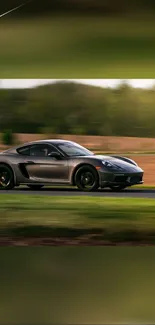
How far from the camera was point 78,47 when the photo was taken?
2.81 meters

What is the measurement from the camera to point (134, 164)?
4.20 meters

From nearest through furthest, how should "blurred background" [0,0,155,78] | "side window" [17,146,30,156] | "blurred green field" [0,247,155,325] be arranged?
"blurred green field" [0,247,155,325] < "blurred background" [0,0,155,78] < "side window" [17,146,30,156]

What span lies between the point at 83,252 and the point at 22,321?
2.72 ft

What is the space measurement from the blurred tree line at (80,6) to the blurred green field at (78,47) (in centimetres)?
8

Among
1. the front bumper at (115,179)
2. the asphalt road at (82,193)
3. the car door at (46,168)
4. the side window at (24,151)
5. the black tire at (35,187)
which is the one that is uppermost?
the side window at (24,151)

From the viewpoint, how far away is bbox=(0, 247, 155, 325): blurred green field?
2.15m

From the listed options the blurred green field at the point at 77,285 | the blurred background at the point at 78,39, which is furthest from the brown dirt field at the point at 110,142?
the blurred green field at the point at 77,285

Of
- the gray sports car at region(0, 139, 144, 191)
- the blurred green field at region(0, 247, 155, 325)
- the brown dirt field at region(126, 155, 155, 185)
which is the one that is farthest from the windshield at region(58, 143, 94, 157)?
the blurred green field at region(0, 247, 155, 325)

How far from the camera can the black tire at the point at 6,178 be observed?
182 inches

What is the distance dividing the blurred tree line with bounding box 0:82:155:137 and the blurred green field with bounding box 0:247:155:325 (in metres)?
1.16

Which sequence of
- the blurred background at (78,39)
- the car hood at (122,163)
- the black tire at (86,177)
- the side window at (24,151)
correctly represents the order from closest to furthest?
the blurred background at (78,39)
the car hood at (122,163)
the side window at (24,151)
the black tire at (86,177)

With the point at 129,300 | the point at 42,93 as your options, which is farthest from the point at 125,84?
the point at 129,300

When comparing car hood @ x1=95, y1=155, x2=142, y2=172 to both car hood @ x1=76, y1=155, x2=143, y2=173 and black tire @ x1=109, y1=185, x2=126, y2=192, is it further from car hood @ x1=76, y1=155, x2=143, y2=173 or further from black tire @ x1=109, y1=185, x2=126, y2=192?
black tire @ x1=109, y1=185, x2=126, y2=192

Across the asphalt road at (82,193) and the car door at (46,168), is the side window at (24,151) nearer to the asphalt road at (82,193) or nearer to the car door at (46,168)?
the car door at (46,168)
